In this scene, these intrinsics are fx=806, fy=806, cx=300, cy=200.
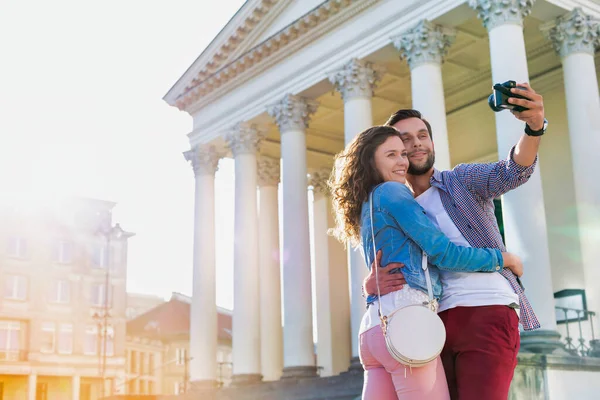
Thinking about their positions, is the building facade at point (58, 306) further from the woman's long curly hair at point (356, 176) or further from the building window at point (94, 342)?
the woman's long curly hair at point (356, 176)

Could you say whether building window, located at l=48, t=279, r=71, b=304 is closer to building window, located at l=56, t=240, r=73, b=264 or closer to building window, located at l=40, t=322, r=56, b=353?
building window, located at l=56, t=240, r=73, b=264

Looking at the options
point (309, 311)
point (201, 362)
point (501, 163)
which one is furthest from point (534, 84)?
point (501, 163)

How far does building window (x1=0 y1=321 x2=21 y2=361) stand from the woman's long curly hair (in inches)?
2059

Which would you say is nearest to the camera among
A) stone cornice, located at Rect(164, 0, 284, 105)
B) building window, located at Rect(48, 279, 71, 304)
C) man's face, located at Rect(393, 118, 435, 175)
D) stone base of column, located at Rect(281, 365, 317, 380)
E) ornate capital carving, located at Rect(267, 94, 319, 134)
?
man's face, located at Rect(393, 118, 435, 175)

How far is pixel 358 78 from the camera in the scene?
71.8 ft

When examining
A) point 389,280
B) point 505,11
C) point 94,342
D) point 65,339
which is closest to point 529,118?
point 389,280

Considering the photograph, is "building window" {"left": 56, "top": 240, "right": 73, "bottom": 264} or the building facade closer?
the building facade

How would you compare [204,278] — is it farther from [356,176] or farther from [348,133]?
[356,176]

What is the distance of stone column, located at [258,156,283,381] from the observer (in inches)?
1046

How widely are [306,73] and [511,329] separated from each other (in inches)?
810

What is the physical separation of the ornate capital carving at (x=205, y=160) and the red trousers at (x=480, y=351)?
990 inches

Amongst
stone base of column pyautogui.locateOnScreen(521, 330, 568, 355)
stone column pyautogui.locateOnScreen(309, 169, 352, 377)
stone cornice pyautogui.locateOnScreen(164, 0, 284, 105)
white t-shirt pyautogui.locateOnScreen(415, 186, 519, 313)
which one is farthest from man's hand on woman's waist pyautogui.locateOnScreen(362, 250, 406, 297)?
stone column pyautogui.locateOnScreen(309, 169, 352, 377)

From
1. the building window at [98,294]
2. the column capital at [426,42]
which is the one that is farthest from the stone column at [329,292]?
the building window at [98,294]

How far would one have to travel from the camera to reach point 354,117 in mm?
21656
